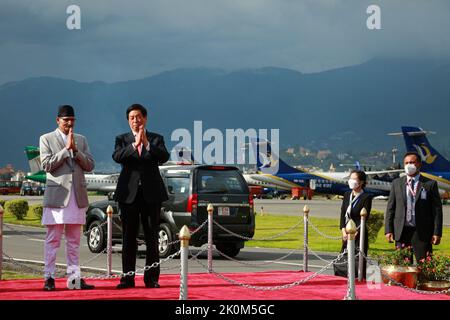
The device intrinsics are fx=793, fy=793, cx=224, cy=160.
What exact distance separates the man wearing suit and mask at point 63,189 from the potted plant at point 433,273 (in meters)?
4.55

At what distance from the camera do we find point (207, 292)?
9742 mm

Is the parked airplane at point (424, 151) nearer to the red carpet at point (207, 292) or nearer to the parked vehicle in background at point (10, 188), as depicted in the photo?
the red carpet at point (207, 292)

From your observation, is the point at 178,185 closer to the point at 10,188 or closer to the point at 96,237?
the point at 96,237

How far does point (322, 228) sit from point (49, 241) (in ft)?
73.9

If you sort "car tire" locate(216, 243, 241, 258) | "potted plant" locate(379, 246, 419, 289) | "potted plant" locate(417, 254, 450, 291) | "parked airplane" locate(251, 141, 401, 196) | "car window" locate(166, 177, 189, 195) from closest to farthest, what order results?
"potted plant" locate(417, 254, 450, 291), "potted plant" locate(379, 246, 419, 289), "car window" locate(166, 177, 189, 195), "car tire" locate(216, 243, 241, 258), "parked airplane" locate(251, 141, 401, 196)

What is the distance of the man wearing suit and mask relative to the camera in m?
9.55

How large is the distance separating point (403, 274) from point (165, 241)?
24.5 ft

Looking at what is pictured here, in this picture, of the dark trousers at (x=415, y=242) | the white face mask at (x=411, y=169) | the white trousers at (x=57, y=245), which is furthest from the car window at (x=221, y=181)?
the white trousers at (x=57, y=245)

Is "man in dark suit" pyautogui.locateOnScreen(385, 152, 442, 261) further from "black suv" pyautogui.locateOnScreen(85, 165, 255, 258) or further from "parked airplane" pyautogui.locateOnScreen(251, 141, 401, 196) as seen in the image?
"parked airplane" pyautogui.locateOnScreen(251, 141, 401, 196)

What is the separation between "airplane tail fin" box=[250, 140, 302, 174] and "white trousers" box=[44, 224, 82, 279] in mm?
83731

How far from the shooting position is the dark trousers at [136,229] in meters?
9.96

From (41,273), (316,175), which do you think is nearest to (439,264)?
(41,273)

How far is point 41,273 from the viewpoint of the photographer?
1384 centimetres

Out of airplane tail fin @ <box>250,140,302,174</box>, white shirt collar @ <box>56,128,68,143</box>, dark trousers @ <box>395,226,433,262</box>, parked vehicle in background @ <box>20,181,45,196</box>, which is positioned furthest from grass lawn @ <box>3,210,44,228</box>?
parked vehicle in background @ <box>20,181,45,196</box>
